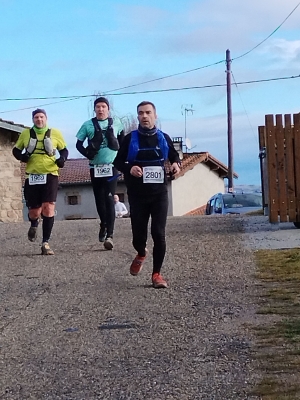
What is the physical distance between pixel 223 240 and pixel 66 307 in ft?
15.1

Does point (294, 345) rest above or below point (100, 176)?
below

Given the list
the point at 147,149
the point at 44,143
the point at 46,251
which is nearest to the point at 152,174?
the point at 147,149

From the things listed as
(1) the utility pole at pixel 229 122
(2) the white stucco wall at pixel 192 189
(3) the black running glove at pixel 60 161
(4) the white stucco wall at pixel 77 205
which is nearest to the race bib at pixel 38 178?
(3) the black running glove at pixel 60 161

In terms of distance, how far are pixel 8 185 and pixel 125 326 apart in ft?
63.7

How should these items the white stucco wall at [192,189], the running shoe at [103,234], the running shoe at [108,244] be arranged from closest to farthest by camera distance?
the running shoe at [108,244]
the running shoe at [103,234]
the white stucco wall at [192,189]

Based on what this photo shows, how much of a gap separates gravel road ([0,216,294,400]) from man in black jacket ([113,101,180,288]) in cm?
57

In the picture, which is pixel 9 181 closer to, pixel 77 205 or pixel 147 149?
pixel 147 149

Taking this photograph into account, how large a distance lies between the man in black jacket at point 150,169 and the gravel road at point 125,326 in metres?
0.57

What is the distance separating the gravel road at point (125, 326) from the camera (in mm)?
4539

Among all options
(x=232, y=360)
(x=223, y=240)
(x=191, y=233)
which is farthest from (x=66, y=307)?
(x=191, y=233)

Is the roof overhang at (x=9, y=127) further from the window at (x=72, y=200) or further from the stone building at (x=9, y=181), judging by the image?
the window at (x=72, y=200)

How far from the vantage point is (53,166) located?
33.2 ft

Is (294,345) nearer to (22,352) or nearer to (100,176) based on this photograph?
(22,352)

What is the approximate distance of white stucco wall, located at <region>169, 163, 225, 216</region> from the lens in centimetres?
4781
